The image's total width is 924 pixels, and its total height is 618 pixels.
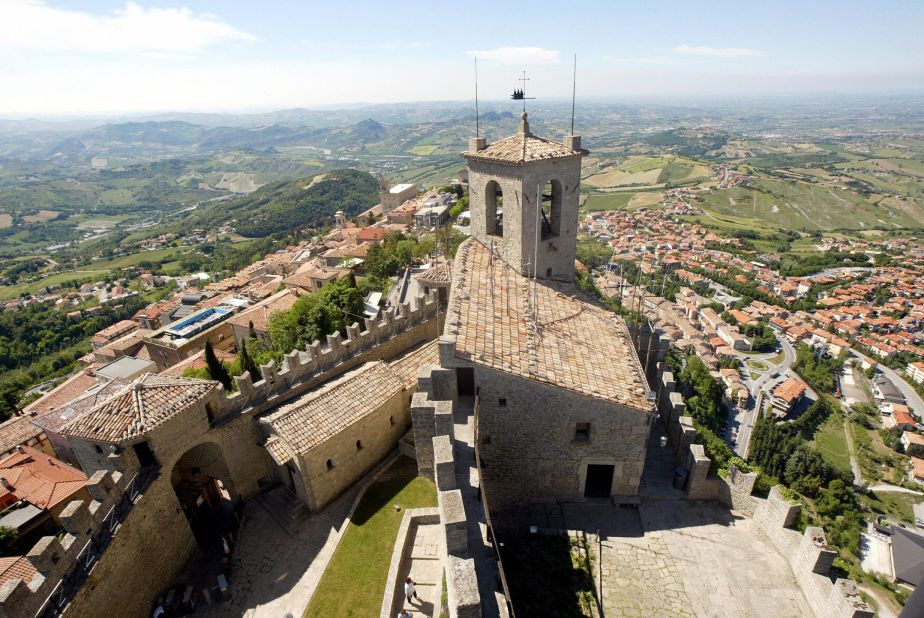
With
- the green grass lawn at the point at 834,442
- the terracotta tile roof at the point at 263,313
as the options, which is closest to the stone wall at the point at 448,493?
the terracotta tile roof at the point at 263,313

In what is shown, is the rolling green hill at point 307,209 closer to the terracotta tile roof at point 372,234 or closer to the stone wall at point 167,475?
the terracotta tile roof at point 372,234

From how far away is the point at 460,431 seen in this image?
14266 mm

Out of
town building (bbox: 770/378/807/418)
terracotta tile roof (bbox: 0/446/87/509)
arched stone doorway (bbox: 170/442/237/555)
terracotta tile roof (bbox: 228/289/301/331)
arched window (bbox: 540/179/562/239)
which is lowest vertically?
town building (bbox: 770/378/807/418)

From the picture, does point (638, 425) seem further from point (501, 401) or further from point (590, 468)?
point (501, 401)

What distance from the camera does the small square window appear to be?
47.5 feet

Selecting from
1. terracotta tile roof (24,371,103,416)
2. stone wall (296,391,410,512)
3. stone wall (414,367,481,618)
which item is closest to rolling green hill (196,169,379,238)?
terracotta tile roof (24,371,103,416)

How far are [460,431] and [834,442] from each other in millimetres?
74694

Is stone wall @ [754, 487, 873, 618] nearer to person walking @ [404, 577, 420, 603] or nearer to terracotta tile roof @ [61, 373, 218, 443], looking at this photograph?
person walking @ [404, 577, 420, 603]

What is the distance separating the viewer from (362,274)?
49156mm

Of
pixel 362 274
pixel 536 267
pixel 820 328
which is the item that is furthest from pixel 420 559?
pixel 820 328

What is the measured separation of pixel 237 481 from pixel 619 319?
16162 millimetres

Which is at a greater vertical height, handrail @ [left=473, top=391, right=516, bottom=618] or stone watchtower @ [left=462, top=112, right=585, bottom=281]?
stone watchtower @ [left=462, top=112, right=585, bottom=281]

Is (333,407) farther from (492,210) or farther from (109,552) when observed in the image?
(492,210)

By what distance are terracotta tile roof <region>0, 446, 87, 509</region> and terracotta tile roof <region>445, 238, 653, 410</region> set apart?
60.1ft
